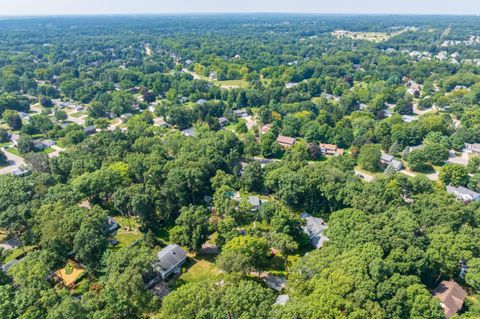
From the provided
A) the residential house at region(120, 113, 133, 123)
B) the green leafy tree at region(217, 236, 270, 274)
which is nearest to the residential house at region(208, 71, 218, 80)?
the residential house at region(120, 113, 133, 123)

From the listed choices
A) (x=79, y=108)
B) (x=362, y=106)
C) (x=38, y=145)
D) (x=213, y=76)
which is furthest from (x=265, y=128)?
(x=213, y=76)

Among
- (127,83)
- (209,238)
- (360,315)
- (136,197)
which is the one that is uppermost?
(127,83)

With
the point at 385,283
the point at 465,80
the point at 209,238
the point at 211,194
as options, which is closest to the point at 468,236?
the point at 385,283

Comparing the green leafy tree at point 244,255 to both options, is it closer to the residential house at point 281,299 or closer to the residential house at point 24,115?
the residential house at point 281,299

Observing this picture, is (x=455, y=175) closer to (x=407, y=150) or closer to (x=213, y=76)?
(x=407, y=150)

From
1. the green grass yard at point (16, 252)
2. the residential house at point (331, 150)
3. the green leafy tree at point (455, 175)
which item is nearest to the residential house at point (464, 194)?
the green leafy tree at point (455, 175)

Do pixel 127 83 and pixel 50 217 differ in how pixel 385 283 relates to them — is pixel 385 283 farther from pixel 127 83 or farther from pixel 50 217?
pixel 127 83
